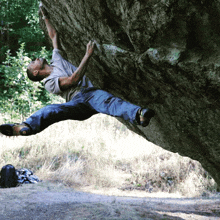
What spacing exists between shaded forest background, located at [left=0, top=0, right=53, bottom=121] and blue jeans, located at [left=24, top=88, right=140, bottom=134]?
725 cm

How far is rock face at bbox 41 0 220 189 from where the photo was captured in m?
3.09

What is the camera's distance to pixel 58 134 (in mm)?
10430

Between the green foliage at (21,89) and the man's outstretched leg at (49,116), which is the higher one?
the green foliage at (21,89)

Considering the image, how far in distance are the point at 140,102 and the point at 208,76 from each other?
1680 millimetres

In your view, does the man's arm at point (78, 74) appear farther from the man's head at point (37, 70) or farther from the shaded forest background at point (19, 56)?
the shaded forest background at point (19, 56)

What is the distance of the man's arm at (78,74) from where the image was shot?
11.5ft

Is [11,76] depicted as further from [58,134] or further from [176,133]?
[176,133]

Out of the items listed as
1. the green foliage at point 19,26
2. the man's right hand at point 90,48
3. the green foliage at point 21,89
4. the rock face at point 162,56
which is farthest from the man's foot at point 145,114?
the green foliage at point 19,26

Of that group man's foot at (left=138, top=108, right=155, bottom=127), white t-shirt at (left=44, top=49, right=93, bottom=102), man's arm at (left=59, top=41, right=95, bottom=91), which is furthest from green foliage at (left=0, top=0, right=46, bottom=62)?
man's foot at (left=138, top=108, right=155, bottom=127)

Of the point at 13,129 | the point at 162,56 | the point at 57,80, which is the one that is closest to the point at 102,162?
the point at 57,80

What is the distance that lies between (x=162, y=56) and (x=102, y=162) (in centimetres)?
681

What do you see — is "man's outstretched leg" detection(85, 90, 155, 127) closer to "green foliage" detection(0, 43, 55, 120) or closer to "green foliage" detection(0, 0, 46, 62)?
"green foliage" detection(0, 43, 55, 120)

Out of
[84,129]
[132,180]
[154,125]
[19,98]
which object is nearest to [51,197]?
[154,125]

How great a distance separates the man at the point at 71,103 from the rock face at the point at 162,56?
0.45 metres
